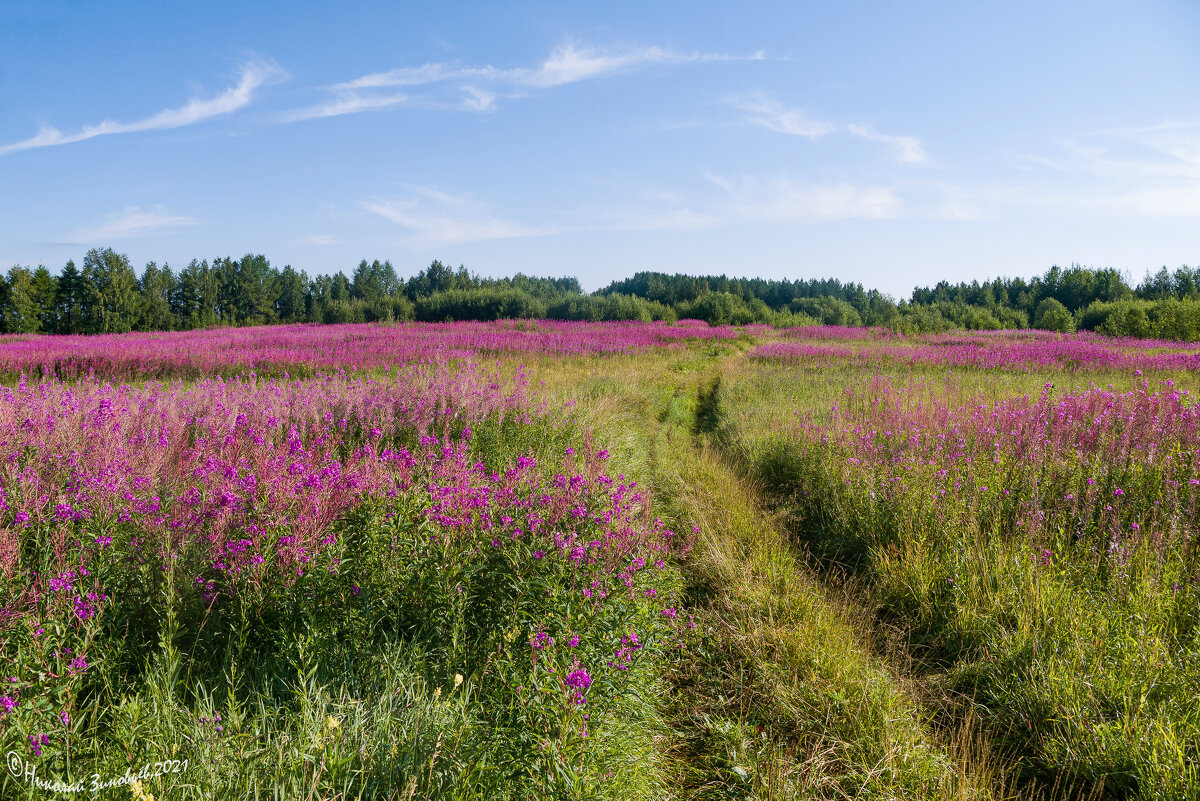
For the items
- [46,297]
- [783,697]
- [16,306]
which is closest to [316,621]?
[783,697]

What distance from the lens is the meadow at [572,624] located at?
2.10 m

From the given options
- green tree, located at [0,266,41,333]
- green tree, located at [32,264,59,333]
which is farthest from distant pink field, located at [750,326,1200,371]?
green tree, located at [32,264,59,333]

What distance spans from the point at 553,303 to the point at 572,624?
4666 cm

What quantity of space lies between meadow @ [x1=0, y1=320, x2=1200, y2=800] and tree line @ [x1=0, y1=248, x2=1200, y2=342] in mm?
29664

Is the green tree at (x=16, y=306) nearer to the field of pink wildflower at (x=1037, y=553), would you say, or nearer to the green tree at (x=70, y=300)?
the green tree at (x=70, y=300)

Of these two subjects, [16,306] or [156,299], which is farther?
[156,299]

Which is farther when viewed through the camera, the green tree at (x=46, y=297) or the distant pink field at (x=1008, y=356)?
the green tree at (x=46, y=297)

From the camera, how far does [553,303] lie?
48.1 metres

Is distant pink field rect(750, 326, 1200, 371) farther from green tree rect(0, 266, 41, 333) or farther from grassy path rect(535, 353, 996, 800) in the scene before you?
green tree rect(0, 266, 41, 333)

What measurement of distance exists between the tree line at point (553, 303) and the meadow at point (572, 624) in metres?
29.7

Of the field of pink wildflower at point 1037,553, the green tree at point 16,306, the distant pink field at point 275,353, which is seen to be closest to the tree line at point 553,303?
the green tree at point 16,306

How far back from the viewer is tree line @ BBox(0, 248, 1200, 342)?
40.3m

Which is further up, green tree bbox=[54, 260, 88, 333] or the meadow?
green tree bbox=[54, 260, 88, 333]

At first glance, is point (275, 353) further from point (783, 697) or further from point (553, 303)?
point (553, 303)
